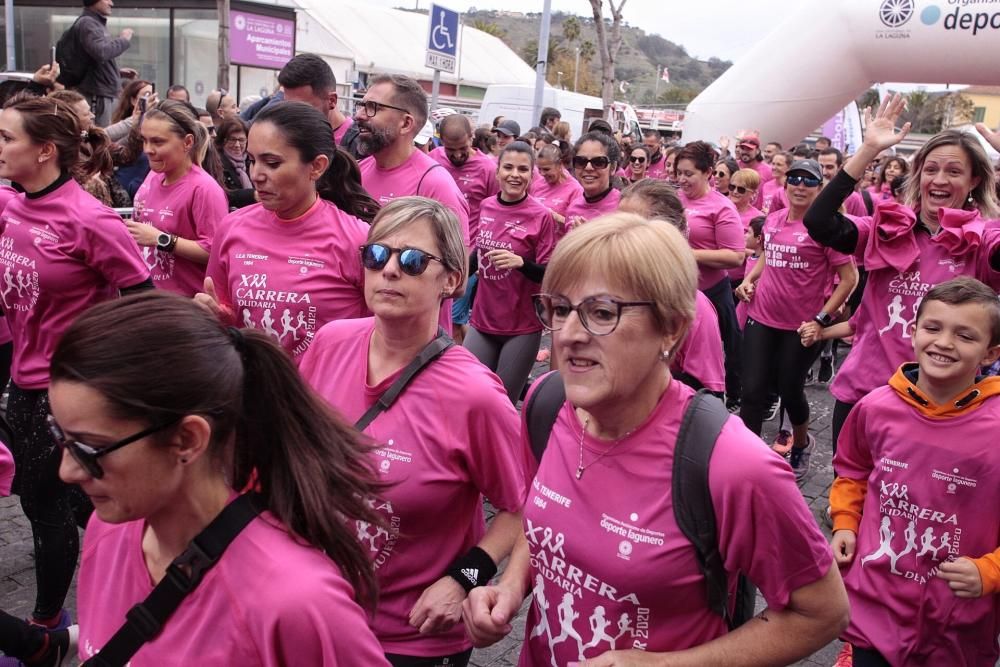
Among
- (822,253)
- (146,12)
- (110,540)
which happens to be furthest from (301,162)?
(146,12)

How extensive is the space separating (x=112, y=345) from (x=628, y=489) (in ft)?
3.46

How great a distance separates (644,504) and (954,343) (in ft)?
5.68

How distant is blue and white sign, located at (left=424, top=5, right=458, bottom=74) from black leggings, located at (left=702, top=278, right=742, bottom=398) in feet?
20.2

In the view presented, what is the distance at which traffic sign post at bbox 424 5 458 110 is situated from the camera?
12172 mm

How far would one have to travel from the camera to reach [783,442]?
22.4 feet

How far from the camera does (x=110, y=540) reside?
1.85 meters

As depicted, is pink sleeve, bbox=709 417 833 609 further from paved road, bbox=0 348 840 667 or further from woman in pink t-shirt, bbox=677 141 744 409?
woman in pink t-shirt, bbox=677 141 744 409

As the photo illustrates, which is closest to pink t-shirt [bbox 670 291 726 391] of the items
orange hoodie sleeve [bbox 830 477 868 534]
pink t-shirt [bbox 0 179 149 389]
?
orange hoodie sleeve [bbox 830 477 868 534]

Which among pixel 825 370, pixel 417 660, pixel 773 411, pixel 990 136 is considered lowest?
pixel 773 411

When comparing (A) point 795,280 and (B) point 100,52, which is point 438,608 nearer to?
(A) point 795,280

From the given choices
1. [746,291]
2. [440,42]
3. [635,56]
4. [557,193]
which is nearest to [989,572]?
[746,291]

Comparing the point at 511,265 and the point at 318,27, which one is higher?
the point at 318,27

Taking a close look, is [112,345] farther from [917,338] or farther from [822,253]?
[822,253]

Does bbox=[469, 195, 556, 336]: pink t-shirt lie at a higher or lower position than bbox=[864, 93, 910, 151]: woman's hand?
lower
